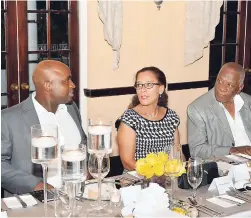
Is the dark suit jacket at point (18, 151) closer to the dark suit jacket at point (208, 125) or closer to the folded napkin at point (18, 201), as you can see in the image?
the folded napkin at point (18, 201)

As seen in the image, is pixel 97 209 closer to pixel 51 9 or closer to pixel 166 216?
pixel 166 216

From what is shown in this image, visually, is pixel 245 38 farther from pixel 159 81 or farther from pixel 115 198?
pixel 115 198

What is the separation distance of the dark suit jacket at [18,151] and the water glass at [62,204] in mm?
559

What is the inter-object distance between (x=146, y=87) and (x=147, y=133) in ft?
0.94

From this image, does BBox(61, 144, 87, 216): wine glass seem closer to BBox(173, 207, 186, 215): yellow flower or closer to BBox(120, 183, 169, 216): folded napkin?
BBox(120, 183, 169, 216): folded napkin

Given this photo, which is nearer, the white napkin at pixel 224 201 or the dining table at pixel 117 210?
the dining table at pixel 117 210

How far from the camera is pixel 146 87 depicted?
3.15m

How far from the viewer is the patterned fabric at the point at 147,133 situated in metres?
3.12

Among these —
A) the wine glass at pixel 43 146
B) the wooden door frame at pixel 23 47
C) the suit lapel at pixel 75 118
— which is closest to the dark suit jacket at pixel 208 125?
the suit lapel at pixel 75 118

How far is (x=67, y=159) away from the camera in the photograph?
6.29ft

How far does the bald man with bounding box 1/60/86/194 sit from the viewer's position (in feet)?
8.89

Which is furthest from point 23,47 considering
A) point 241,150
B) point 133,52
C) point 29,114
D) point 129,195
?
point 129,195

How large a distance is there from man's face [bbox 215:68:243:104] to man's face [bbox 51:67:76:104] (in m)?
1.05

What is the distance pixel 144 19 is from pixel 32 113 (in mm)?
2530
